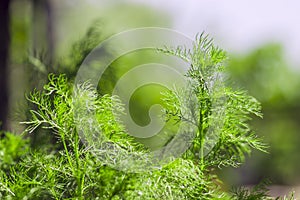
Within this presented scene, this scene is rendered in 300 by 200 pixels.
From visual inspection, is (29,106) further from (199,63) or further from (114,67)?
(199,63)

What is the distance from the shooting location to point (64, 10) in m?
6.85

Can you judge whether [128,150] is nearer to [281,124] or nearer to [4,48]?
[4,48]

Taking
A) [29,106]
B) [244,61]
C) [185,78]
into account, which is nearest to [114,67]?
[29,106]

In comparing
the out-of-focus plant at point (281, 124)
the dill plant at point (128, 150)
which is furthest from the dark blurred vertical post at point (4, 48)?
the out-of-focus plant at point (281, 124)

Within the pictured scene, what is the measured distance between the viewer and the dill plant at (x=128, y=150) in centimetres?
56

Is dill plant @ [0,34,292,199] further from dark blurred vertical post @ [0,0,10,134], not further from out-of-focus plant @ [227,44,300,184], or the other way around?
out-of-focus plant @ [227,44,300,184]

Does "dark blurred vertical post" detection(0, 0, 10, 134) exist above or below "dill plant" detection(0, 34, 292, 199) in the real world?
above

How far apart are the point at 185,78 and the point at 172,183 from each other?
0.13 meters

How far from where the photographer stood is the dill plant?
1.85 ft

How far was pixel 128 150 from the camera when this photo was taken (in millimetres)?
578

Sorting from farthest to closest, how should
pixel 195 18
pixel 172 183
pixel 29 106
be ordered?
pixel 195 18, pixel 29 106, pixel 172 183

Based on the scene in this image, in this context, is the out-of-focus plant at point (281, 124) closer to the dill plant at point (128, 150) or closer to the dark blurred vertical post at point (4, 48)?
the dark blurred vertical post at point (4, 48)

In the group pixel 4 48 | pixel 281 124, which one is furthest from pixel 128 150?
pixel 281 124

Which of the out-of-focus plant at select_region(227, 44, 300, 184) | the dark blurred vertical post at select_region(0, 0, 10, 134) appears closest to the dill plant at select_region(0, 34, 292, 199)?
the dark blurred vertical post at select_region(0, 0, 10, 134)
